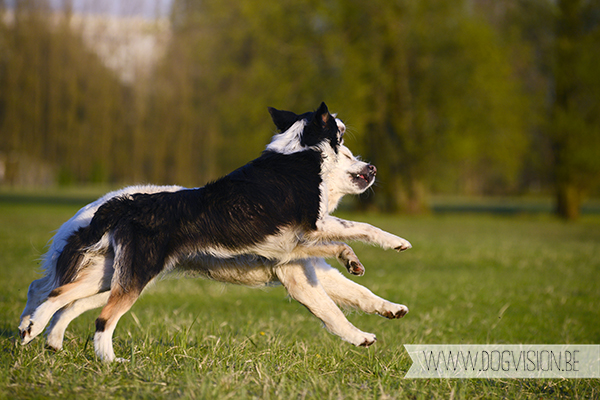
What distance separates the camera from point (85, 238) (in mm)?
3789

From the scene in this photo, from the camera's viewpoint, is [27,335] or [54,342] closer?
[27,335]

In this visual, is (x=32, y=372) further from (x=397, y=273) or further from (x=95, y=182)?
(x=95, y=182)

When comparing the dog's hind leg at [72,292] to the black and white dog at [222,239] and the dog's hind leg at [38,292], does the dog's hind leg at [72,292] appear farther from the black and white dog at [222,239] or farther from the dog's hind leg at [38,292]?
the dog's hind leg at [38,292]

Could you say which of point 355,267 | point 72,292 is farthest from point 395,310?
point 72,292

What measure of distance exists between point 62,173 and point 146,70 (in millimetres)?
11292

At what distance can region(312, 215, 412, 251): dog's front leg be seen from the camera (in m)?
3.78

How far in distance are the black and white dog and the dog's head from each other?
0.01 metres

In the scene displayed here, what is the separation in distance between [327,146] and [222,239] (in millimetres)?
1058

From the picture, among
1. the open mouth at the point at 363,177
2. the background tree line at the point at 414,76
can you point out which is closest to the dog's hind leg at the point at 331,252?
the open mouth at the point at 363,177

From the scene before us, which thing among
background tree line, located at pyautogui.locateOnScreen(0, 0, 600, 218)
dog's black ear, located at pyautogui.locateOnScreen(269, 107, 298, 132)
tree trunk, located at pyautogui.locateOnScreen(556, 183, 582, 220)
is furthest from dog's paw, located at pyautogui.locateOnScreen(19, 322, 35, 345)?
tree trunk, located at pyautogui.locateOnScreen(556, 183, 582, 220)

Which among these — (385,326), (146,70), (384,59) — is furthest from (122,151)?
(385,326)

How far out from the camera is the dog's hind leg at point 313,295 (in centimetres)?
396

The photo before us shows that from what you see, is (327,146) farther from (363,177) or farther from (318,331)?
(318,331)

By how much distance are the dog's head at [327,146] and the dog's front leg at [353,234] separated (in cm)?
28
